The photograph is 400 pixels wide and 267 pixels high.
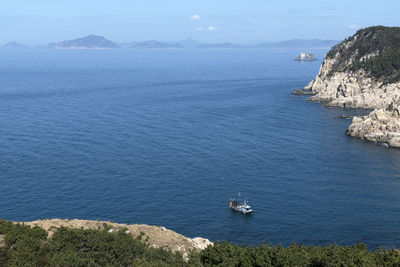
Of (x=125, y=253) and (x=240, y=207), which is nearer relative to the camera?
(x=125, y=253)

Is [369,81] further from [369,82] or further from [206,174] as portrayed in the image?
[206,174]

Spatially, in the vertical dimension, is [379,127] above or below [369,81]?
below

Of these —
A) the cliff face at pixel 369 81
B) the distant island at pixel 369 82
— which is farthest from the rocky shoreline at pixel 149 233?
the cliff face at pixel 369 81

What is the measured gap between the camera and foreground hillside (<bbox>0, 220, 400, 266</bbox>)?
3612 centimetres

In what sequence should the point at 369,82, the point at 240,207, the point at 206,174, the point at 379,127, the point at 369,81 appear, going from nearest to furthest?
the point at 240,207 → the point at 206,174 → the point at 379,127 → the point at 369,82 → the point at 369,81

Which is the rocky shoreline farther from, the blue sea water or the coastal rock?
the coastal rock

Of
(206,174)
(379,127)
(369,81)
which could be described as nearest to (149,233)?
(206,174)

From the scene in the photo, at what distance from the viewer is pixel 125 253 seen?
129 feet

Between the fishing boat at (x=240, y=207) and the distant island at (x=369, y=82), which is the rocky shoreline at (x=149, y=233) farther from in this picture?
the distant island at (x=369, y=82)

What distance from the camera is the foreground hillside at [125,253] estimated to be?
1422 inches

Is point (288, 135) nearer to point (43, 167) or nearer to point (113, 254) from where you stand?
point (43, 167)

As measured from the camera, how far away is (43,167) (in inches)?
3752

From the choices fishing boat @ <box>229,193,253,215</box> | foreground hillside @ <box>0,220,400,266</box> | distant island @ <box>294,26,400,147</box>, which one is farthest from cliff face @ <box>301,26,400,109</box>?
foreground hillside @ <box>0,220,400,266</box>

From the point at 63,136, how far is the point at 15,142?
12.6m
